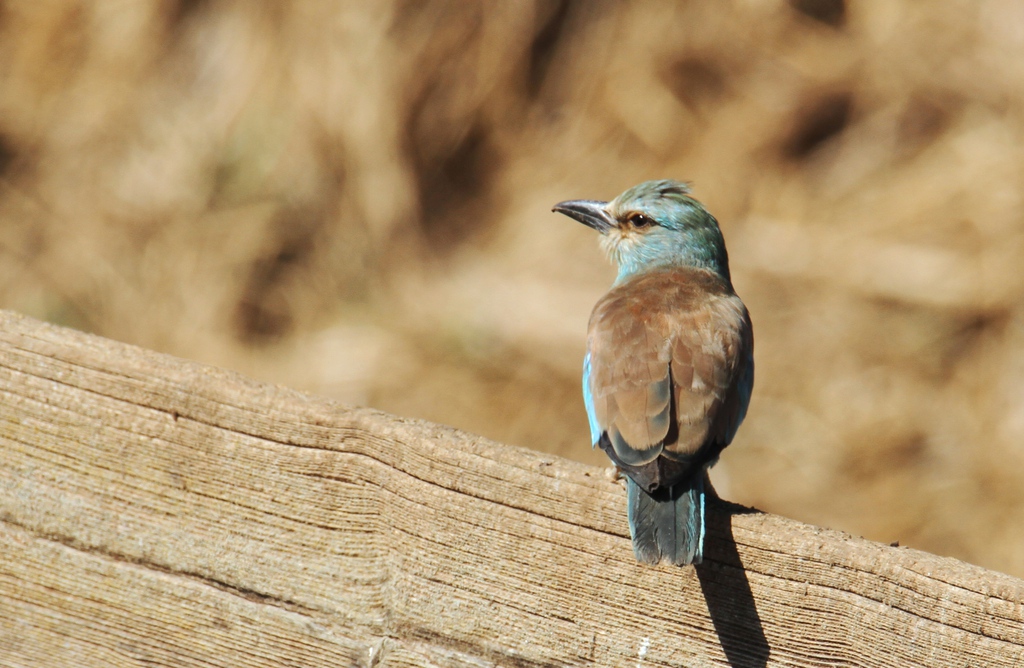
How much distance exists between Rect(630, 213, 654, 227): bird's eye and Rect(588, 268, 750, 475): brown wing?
62cm

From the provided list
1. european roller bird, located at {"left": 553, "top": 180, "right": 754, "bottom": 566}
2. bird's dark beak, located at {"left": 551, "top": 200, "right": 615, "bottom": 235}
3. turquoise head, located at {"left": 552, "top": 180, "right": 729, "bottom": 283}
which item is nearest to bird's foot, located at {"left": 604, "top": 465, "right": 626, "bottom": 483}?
european roller bird, located at {"left": 553, "top": 180, "right": 754, "bottom": 566}

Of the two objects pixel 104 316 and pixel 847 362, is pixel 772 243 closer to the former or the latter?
pixel 847 362

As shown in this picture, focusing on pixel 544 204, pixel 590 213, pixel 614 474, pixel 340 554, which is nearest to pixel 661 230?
pixel 590 213

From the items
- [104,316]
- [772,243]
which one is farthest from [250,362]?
[772,243]

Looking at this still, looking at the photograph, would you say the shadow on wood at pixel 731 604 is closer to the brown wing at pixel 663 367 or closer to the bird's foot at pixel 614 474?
the bird's foot at pixel 614 474

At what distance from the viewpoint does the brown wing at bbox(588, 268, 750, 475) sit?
2244 mm

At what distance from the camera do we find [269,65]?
4.75 meters

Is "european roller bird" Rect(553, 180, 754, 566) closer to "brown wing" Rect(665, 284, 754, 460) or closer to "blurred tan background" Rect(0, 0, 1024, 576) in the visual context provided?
"brown wing" Rect(665, 284, 754, 460)

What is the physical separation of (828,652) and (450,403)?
10.7ft

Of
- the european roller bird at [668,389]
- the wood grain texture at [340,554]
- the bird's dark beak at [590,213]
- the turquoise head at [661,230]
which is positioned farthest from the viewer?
the bird's dark beak at [590,213]

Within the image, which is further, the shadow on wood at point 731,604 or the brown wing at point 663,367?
the brown wing at point 663,367

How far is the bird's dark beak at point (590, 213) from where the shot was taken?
12.0 feet

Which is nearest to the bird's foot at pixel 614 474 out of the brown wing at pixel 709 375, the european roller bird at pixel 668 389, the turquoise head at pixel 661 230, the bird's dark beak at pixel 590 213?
the european roller bird at pixel 668 389

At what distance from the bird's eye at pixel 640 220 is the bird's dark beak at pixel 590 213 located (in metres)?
0.07
